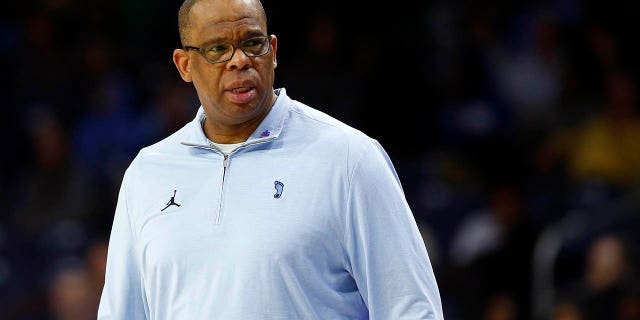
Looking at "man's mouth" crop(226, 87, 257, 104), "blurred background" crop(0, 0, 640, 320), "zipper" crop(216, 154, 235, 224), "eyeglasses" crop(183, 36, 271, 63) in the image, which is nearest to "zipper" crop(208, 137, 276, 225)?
"zipper" crop(216, 154, 235, 224)

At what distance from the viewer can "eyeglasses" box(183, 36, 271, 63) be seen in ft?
9.62

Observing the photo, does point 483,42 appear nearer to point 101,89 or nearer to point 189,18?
point 101,89

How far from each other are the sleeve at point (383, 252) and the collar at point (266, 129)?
283mm

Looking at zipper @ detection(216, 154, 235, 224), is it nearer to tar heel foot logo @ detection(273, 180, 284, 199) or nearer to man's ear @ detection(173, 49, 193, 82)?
tar heel foot logo @ detection(273, 180, 284, 199)

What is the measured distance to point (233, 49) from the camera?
2.94m

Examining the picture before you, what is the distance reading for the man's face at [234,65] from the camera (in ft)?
9.59

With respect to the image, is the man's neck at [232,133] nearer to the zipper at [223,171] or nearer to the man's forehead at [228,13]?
the zipper at [223,171]

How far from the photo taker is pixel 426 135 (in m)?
7.79

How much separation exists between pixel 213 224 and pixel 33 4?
6.55 m

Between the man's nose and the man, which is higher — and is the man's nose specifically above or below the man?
above

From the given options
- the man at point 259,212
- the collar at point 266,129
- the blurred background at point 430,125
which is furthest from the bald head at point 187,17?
the blurred background at point 430,125

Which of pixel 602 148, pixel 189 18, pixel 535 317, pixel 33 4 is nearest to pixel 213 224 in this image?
pixel 189 18

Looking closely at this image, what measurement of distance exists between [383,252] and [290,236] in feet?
0.78

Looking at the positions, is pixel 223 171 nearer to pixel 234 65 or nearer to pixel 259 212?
pixel 259 212
